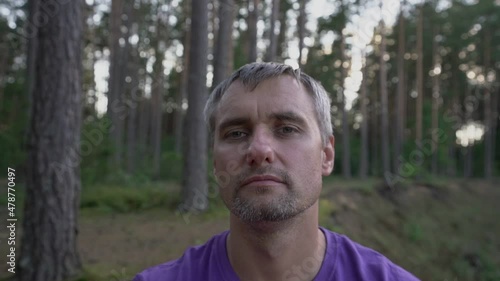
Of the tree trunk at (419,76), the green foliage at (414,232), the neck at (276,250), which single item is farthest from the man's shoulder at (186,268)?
the tree trunk at (419,76)

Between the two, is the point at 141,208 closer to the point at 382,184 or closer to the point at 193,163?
the point at 193,163

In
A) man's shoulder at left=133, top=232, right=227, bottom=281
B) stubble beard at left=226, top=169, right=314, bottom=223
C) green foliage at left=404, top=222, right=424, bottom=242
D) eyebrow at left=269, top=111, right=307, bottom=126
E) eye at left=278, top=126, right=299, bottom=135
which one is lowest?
green foliage at left=404, top=222, right=424, bottom=242

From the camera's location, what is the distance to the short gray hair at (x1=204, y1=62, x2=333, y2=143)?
67.6 inches

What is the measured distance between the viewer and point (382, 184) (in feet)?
65.7

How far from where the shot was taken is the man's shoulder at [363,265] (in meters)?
1.65

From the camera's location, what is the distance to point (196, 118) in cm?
893

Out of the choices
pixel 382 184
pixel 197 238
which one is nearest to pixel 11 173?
pixel 197 238

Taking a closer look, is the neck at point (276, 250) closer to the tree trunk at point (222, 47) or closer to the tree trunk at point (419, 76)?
the tree trunk at point (222, 47)

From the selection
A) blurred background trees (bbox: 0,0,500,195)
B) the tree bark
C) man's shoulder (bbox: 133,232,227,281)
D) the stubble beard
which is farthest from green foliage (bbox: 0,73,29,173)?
the stubble beard

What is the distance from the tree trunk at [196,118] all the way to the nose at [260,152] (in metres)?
7.35

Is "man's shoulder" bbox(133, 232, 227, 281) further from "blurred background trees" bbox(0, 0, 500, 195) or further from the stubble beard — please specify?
"blurred background trees" bbox(0, 0, 500, 195)

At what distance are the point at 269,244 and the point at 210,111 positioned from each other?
62 centimetres

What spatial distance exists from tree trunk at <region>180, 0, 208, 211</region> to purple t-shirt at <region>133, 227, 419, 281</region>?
7238 millimetres

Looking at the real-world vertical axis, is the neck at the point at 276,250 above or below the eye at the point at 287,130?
below
